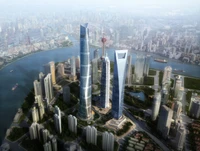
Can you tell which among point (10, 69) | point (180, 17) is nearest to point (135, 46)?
point (180, 17)

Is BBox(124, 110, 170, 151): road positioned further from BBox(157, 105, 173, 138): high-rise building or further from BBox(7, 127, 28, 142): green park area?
BBox(7, 127, 28, 142): green park area

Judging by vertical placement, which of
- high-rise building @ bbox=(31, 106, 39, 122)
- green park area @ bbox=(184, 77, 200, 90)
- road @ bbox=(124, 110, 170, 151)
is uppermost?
high-rise building @ bbox=(31, 106, 39, 122)

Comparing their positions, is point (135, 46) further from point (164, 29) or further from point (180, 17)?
point (180, 17)

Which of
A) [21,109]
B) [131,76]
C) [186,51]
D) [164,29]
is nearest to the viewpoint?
[21,109]

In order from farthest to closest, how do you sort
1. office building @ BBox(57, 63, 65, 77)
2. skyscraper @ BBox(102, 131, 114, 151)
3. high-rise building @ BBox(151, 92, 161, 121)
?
office building @ BBox(57, 63, 65, 77), high-rise building @ BBox(151, 92, 161, 121), skyscraper @ BBox(102, 131, 114, 151)

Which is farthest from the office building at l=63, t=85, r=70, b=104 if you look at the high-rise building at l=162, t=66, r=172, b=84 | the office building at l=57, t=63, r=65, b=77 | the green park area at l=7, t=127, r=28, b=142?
the high-rise building at l=162, t=66, r=172, b=84

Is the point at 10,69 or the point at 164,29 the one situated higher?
the point at 164,29

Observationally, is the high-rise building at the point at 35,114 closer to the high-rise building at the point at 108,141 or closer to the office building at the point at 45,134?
the office building at the point at 45,134

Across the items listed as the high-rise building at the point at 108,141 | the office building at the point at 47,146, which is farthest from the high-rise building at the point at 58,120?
the high-rise building at the point at 108,141
